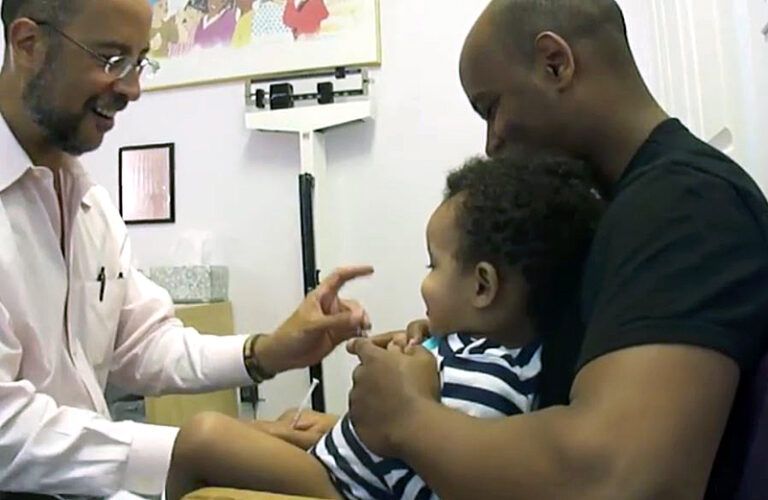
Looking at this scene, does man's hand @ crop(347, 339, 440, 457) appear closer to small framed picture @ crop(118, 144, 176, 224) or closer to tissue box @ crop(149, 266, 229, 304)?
tissue box @ crop(149, 266, 229, 304)

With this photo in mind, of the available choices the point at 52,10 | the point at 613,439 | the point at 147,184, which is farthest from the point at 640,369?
the point at 147,184

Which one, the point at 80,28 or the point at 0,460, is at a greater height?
the point at 80,28

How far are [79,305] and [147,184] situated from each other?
161cm

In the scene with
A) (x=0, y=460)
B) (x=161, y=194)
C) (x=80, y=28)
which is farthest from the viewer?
(x=161, y=194)

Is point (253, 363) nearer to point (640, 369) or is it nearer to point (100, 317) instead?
point (100, 317)

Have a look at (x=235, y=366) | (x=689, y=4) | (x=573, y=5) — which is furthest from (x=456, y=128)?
(x=573, y=5)

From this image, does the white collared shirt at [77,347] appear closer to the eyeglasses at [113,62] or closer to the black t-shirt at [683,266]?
the eyeglasses at [113,62]

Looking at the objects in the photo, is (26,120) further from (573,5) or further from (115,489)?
(573,5)

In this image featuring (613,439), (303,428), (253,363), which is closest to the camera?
(613,439)

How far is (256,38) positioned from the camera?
2.94m

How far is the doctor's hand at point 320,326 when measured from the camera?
1528 mm

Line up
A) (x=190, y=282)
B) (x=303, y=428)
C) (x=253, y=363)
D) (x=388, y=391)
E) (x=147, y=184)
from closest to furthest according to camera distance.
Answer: (x=388, y=391) → (x=303, y=428) → (x=253, y=363) → (x=190, y=282) → (x=147, y=184)

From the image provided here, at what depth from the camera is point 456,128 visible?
8.95 ft

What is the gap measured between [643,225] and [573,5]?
1.29 ft
